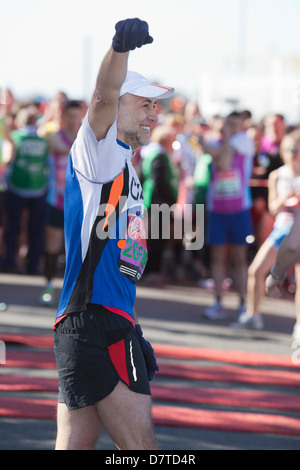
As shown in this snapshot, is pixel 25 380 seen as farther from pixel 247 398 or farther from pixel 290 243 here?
pixel 290 243

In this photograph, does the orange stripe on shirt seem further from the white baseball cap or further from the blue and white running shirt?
the white baseball cap

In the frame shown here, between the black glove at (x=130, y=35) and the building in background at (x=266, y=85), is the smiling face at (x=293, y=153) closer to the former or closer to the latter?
the black glove at (x=130, y=35)

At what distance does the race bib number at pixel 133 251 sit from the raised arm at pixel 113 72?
421 millimetres

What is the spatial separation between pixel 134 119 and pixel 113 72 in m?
0.51

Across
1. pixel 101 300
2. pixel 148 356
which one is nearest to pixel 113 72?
pixel 101 300

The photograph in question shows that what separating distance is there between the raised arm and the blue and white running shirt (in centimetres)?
9

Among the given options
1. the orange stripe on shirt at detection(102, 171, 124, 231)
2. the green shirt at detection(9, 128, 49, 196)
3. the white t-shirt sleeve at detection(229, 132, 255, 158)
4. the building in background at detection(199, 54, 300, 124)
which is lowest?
the building in background at detection(199, 54, 300, 124)

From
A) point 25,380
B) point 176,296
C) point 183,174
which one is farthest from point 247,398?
point 183,174

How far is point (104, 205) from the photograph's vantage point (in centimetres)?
315

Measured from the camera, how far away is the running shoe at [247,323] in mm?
8172

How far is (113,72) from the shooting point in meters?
2.86

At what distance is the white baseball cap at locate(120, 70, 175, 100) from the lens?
334cm

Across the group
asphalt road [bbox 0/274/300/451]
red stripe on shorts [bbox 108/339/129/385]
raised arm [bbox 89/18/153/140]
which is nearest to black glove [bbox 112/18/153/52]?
raised arm [bbox 89/18/153/140]

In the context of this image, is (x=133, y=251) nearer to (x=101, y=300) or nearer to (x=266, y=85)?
(x=101, y=300)
